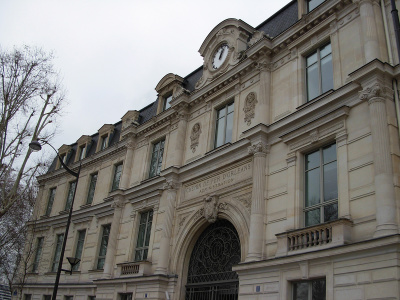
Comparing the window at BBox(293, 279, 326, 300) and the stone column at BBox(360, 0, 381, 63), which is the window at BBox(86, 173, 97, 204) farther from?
the stone column at BBox(360, 0, 381, 63)

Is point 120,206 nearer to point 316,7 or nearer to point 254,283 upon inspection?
point 254,283

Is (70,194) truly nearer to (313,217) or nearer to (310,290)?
(313,217)

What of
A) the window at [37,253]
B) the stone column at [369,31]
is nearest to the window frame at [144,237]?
the window at [37,253]

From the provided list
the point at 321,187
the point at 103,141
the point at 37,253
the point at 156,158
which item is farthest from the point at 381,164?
the point at 37,253

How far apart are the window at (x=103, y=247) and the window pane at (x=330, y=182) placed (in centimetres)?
1438

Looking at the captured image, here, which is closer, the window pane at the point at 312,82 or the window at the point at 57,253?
the window pane at the point at 312,82

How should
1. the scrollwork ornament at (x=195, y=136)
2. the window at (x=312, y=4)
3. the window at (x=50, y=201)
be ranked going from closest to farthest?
the window at (x=312, y=4) < the scrollwork ornament at (x=195, y=136) < the window at (x=50, y=201)

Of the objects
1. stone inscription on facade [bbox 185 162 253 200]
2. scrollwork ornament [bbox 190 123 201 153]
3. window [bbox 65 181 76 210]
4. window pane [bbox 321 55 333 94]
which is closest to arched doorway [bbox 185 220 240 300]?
stone inscription on facade [bbox 185 162 253 200]

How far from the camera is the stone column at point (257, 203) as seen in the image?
1430 centimetres

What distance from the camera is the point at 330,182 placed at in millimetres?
13203

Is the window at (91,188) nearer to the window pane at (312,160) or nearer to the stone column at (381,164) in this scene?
the window pane at (312,160)

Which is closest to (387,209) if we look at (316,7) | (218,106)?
(316,7)

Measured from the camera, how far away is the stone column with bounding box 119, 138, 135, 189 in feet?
77.3

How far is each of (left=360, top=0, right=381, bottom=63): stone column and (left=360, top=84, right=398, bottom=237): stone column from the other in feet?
4.04
